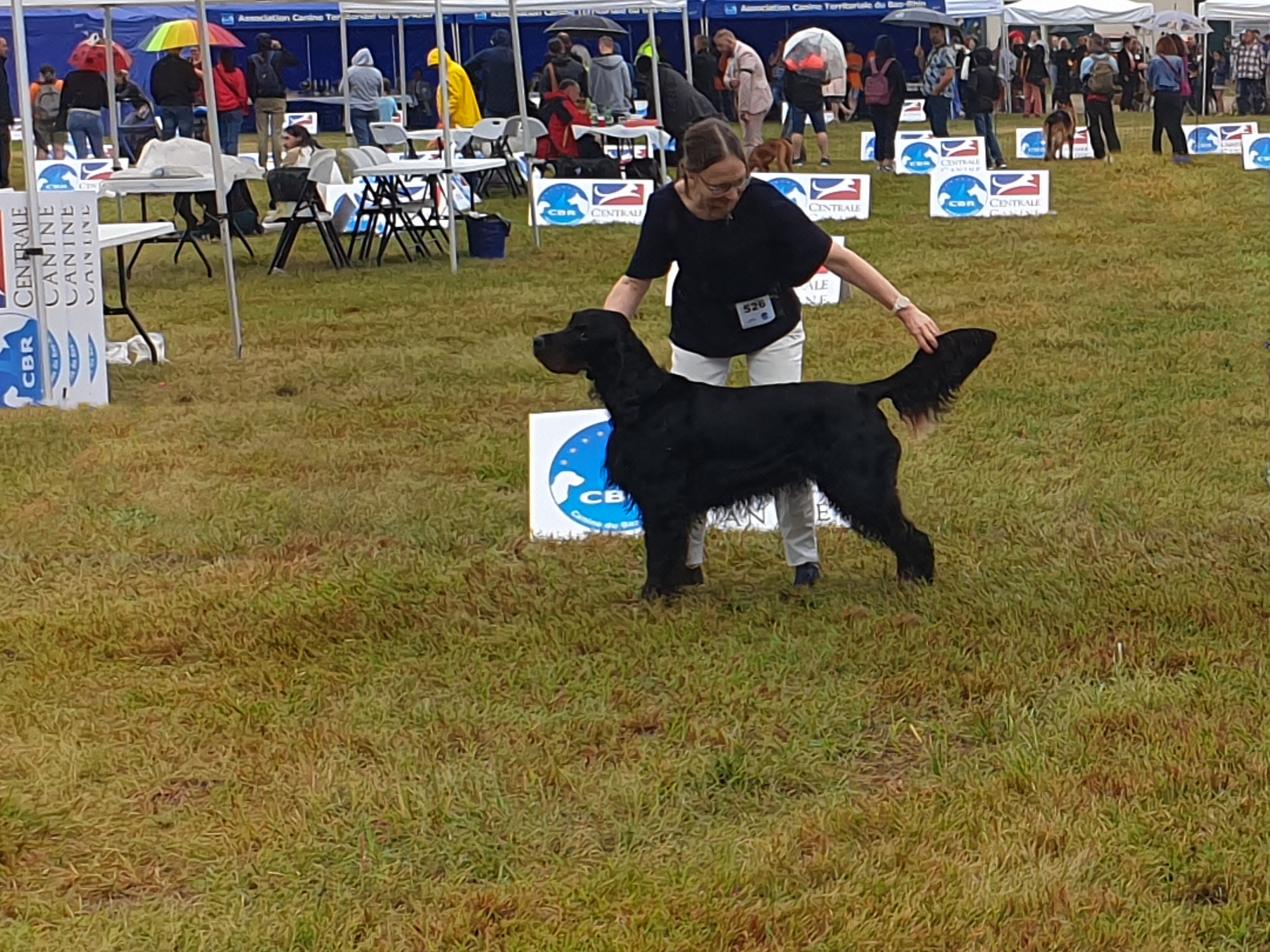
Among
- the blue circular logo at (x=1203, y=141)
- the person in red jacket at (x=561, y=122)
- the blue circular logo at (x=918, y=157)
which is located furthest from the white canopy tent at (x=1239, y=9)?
the person in red jacket at (x=561, y=122)

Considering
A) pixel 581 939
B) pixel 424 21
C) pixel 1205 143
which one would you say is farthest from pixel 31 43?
pixel 581 939

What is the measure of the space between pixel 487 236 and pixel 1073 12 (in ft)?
70.4

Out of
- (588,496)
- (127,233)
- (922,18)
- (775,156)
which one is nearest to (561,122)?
(775,156)

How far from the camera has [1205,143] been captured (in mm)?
22469

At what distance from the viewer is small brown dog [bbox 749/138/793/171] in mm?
16375

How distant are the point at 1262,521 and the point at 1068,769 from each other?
2.38 m

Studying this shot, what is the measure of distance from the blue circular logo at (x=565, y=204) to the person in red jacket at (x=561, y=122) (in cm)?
182

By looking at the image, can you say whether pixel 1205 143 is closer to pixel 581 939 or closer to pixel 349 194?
pixel 349 194

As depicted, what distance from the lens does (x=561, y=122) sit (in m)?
17.4

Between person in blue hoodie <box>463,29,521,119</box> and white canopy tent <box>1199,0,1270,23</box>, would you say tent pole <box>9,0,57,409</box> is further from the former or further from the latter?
white canopy tent <box>1199,0,1270,23</box>

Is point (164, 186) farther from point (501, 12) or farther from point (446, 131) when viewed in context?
point (501, 12)

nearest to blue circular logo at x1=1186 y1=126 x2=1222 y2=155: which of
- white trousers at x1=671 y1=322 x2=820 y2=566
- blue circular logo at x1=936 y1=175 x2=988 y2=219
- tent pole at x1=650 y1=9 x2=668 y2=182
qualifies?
blue circular logo at x1=936 y1=175 x2=988 y2=219

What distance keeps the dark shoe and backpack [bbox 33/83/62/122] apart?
1976 cm

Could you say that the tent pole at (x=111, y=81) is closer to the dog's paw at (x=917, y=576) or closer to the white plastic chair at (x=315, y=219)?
the white plastic chair at (x=315, y=219)
